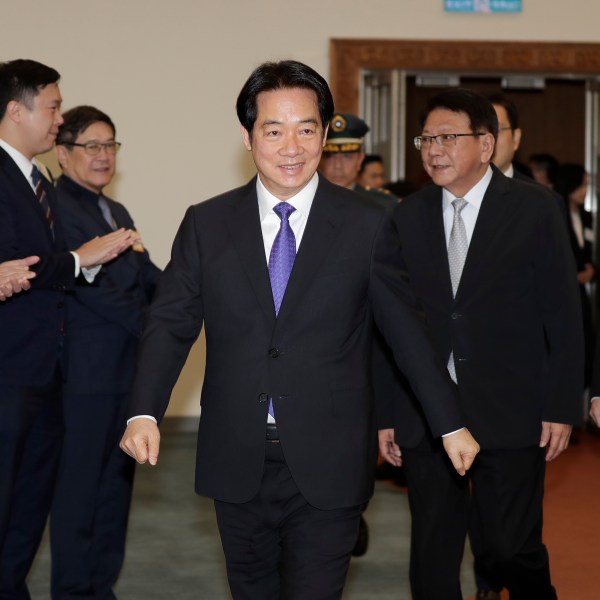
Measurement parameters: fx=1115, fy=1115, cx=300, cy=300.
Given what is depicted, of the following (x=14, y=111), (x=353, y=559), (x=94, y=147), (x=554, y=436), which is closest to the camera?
(x=554, y=436)

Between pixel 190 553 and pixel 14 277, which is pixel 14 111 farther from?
pixel 190 553

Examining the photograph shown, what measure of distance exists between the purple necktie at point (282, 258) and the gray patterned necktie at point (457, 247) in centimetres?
93

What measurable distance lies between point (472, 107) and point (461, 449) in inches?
54.9

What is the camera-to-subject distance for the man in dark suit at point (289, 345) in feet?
8.81

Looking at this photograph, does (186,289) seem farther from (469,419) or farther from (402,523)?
(402,523)

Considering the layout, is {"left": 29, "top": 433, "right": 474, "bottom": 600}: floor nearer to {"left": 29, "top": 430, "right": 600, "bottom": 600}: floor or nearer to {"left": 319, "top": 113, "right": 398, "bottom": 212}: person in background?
{"left": 29, "top": 430, "right": 600, "bottom": 600}: floor

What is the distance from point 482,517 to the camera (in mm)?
3582

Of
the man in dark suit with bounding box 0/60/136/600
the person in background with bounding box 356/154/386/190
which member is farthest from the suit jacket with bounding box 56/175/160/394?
the person in background with bounding box 356/154/386/190

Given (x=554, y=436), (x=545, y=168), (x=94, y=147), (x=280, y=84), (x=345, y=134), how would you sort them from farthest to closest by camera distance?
1. (x=545, y=168)
2. (x=345, y=134)
3. (x=94, y=147)
4. (x=554, y=436)
5. (x=280, y=84)

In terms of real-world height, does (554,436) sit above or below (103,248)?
below

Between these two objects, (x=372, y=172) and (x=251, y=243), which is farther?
(x=372, y=172)

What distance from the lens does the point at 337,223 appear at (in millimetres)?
2758

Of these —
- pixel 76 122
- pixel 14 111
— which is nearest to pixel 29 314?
pixel 14 111

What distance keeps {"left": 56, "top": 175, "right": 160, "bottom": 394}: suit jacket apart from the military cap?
4.13 feet
